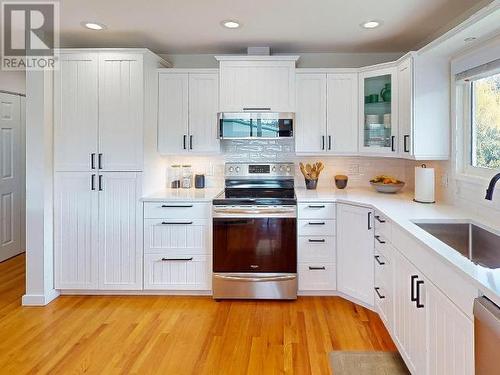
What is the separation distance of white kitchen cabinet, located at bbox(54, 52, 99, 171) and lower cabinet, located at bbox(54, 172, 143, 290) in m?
0.16

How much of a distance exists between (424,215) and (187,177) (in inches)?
93.6

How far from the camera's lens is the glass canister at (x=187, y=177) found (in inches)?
160

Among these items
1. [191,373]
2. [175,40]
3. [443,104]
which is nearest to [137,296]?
[191,373]

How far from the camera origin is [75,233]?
348cm

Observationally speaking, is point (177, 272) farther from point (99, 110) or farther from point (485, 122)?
→ point (485, 122)

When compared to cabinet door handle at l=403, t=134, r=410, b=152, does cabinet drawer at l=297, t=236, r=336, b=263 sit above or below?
below

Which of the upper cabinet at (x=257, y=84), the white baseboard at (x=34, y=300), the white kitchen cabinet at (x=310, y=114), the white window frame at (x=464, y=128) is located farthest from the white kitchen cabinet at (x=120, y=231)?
the white window frame at (x=464, y=128)

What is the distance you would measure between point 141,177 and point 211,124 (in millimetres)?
864

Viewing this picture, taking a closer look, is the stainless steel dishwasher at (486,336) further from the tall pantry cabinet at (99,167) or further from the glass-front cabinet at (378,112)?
the tall pantry cabinet at (99,167)

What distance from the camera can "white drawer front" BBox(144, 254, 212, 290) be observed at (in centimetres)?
348

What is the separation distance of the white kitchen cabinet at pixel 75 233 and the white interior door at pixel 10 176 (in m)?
1.64

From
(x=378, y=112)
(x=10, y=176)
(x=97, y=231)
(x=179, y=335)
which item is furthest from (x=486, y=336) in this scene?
(x=10, y=176)

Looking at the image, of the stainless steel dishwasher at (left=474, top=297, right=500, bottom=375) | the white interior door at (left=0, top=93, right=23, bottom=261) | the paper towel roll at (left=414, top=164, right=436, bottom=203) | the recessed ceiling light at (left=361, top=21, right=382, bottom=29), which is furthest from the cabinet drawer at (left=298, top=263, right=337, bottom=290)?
the white interior door at (left=0, top=93, right=23, bottom=261)

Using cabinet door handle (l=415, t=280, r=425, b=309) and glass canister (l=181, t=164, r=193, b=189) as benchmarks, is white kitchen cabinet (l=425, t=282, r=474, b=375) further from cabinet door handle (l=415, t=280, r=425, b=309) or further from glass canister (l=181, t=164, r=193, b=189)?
glass canister (l=181, t=164, r=193, b=189)
